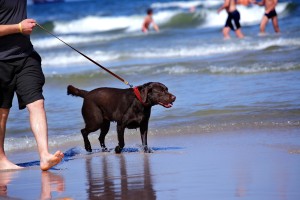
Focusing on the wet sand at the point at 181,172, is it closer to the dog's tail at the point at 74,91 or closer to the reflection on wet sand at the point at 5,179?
the reflection on wet sand at the point at 5,179

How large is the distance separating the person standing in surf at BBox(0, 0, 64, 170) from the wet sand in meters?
0.34

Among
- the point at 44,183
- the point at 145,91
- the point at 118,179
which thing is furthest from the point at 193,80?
the point at 44,183

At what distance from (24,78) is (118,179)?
1280 millimetres

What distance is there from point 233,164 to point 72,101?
19.0ft

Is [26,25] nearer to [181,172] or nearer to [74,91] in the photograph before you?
[181,172]

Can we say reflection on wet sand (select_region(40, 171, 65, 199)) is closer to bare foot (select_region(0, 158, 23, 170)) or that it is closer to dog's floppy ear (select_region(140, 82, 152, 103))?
bare foot (select_region(0, 158, 23, 170))

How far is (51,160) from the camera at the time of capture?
6.83 metres

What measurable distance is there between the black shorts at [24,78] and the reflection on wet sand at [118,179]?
822 mm

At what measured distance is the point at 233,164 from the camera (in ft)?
22.3

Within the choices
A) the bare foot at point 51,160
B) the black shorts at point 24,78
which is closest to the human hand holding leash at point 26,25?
the black shorts at point 24,78

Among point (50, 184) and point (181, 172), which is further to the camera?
point (181, 172)

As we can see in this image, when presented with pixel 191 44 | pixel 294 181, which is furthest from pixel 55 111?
pixel 191 44

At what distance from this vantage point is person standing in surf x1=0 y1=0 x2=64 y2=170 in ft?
22.6

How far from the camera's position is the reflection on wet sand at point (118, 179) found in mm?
5855
